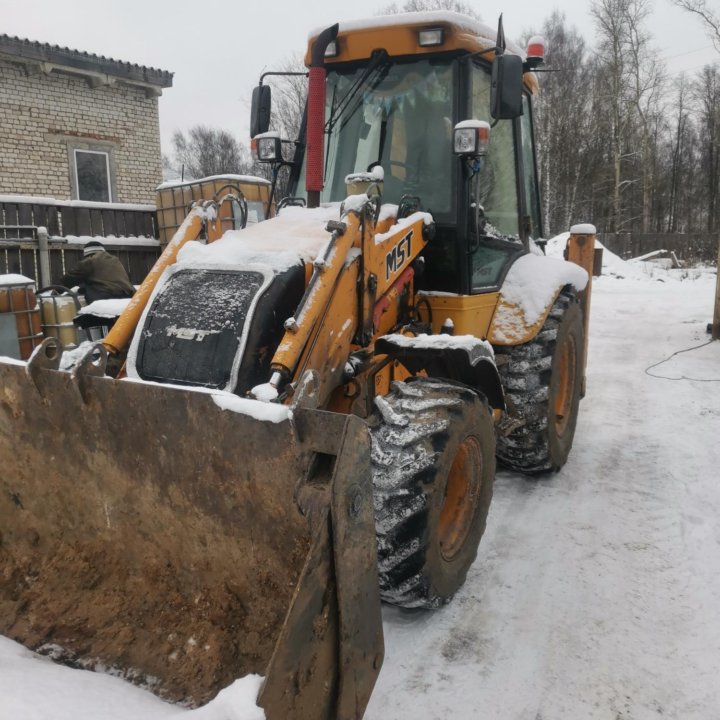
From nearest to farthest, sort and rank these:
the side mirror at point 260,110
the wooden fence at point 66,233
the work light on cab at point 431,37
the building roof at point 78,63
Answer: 1. the work light on cab at point 431,37
2. the side mirror at point 260,110
3. the wooden fence at point 66,233
4. the building roof at point 78,63

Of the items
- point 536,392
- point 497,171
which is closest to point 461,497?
point 536,392

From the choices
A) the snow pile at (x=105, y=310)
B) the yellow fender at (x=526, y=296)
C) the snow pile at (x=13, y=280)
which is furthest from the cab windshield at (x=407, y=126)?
the snow pile at (x=13, y=280)

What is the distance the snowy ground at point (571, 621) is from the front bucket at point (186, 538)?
17 cm

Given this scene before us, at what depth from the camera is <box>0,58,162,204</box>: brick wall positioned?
1234 centimetres

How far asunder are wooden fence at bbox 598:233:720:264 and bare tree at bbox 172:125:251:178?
29.3 m

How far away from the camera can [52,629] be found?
7.87 feet

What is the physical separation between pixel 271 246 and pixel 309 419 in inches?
54.2

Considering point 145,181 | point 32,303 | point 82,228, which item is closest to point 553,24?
point 145,181

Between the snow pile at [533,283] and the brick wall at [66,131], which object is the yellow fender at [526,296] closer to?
the snow pile at [533,283]

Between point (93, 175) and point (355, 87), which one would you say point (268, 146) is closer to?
point (355, 87)

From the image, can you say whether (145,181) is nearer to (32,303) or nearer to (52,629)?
(32,303)

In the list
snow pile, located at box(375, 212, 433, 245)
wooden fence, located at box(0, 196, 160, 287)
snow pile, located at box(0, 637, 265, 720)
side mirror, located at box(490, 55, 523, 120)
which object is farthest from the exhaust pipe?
wooden fence, located at box(0, 196, 160, 287)

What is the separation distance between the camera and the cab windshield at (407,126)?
3.81 metres

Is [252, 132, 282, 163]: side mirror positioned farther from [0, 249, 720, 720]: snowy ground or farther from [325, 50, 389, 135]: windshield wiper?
[0, 249, 720, 720]: snowy ground
